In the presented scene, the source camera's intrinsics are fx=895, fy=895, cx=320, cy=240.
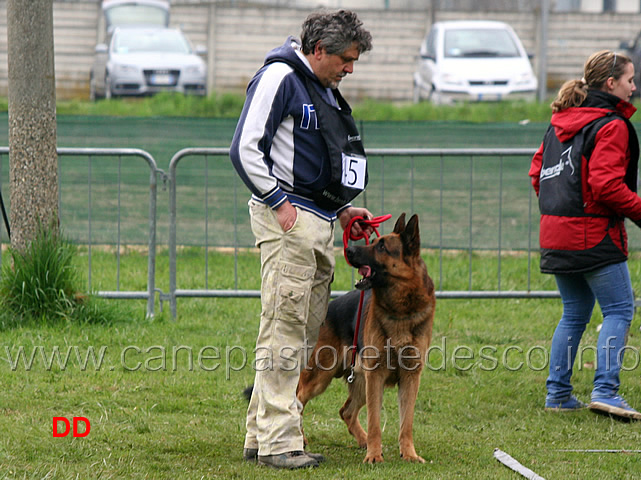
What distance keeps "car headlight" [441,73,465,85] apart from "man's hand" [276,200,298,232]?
1404cm

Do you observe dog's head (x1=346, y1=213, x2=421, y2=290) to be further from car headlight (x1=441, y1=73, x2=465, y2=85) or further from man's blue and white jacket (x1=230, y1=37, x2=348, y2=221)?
car headlight (x1=441, y1=73, x2=465, y2=85)

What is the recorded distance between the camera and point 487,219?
28.9 feet

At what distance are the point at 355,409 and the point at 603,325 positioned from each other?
1552mm

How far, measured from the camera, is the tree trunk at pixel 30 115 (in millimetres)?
6586

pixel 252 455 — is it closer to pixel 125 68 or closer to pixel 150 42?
pixel 125 68

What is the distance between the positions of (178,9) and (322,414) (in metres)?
20.1

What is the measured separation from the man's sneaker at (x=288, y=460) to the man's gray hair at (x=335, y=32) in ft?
6.02

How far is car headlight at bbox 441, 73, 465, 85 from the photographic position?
57.3 ft

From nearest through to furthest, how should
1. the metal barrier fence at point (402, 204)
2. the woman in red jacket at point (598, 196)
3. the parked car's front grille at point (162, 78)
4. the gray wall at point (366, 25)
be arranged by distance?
the woman in red jacket at point (598, 196) < the metal barrier fence at point (402, 204) < the parked car's front grille at point (162, 78) < the gray wall at point (366, 25)

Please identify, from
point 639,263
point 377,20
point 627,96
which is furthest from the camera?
point 377,20

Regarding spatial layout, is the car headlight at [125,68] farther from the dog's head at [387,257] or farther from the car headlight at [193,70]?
the dog's head at [387,257]

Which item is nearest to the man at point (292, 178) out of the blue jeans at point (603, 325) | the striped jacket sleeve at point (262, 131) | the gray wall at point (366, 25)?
the striped jacket sleeve at point (262, 131)

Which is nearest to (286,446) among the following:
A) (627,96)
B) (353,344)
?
(353,344)

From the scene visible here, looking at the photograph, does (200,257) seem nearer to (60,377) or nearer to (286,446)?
(60,377)
